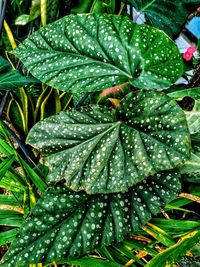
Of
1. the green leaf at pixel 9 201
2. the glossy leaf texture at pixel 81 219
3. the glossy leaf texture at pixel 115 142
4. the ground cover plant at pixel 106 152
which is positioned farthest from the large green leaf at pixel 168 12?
the green leaf at pixel 9 201

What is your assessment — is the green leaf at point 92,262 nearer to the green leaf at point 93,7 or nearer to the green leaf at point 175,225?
the green leaf at point 175,225

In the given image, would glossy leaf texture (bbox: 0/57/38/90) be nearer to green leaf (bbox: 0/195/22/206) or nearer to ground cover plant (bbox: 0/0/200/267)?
ground cover plant (bbox: 0/0/200/267)

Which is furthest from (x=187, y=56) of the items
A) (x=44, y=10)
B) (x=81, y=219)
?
(x=81, y=219)

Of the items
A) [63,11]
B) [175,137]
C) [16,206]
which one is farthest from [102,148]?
[63,11]

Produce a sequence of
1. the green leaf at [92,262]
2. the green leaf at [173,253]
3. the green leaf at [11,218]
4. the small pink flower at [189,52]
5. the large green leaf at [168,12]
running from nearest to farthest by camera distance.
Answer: the green leaf at [173,253], the green leaf at [92,262], the green leaf at [11,218], the large green leaf at [168,12], the small pink flower at [189,52]

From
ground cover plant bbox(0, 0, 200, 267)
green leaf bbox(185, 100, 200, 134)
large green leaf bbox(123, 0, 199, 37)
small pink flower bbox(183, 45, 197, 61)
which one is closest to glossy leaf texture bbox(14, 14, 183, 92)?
ground cover plant bbox(0, 0, 200, 267)

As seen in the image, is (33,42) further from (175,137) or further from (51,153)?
(175,137)

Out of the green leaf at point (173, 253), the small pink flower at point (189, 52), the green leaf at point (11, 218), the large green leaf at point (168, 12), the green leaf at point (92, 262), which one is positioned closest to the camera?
the green leaf at point (173, 253)

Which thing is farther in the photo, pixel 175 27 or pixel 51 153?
pixel 175 27
